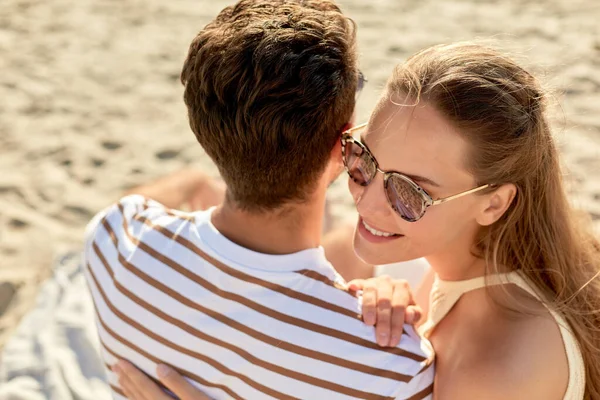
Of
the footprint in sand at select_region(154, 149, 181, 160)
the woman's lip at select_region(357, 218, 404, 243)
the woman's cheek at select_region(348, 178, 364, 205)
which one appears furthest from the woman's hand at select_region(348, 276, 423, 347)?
the footprint in sand at select_region(154, 149, 181, 160)

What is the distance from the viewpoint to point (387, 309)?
1890 millimetres

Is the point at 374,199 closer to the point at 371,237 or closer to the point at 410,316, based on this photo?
the point at 371,237

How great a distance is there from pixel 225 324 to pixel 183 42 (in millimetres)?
4435

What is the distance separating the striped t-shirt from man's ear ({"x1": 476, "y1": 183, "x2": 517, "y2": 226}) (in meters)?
0.38

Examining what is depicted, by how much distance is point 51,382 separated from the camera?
321 cm

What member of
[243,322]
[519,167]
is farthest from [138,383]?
[519,167]

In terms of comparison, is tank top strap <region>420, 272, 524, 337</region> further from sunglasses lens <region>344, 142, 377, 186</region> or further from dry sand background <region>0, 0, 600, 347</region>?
dry sand background <region>0, 0, 600, 347</region>

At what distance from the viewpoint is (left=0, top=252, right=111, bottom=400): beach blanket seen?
3186 mm

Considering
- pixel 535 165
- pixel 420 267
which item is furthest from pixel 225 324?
pixel 420 267

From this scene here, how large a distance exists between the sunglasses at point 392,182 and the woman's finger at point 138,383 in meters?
0.81

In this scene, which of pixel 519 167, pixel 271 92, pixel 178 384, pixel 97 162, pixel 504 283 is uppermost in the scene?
pixel 271 92

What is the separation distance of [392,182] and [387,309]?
1.13 feet

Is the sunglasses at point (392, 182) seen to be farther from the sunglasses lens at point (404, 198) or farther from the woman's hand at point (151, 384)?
the woman's hand at point (151, 384)

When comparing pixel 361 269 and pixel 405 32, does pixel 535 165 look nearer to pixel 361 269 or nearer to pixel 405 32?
pixel 361 269
